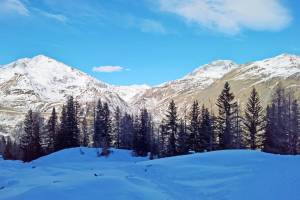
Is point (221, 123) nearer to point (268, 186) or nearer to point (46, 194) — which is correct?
point (268, 186)

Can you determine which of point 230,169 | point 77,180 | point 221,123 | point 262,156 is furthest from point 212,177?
point 221,123

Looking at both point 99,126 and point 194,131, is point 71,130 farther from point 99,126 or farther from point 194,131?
point 194,131

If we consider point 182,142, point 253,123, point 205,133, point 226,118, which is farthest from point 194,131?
point 253,123

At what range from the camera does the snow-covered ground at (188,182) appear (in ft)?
51.8

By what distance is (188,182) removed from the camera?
19.8m

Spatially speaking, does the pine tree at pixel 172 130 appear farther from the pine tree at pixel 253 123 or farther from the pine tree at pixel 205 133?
the pine tree at pixel 253 123

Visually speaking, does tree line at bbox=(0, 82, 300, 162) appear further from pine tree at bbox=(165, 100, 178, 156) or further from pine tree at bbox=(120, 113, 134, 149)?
pine tree at bbox=(120, 113, 134, 149)

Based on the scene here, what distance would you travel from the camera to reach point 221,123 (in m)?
64.2

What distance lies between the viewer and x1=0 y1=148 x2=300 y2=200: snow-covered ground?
51.8ft

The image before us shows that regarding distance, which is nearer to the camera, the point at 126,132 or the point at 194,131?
the point at 194,131

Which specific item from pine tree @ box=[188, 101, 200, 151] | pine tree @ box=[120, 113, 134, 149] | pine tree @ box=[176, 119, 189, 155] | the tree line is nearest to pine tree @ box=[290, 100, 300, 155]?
the tree line

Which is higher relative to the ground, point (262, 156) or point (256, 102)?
point (256, 102)

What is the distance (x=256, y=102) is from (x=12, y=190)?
51140 mm

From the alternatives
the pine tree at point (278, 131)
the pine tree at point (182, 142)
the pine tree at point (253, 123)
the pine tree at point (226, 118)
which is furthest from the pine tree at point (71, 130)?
the pine tree at point (278, 131)
